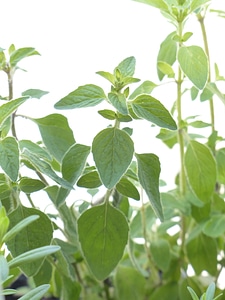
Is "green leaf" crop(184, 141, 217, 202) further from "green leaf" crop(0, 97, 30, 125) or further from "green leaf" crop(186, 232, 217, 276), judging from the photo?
"green leaf" crop(0, 97, 30, 125)

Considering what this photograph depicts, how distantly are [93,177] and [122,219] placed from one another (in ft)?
0.17

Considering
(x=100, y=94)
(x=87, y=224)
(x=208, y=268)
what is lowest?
(x=208, y=268)

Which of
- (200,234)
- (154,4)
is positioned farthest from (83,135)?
(154,4)

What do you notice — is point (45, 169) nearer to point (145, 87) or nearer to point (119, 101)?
point (119, 101)

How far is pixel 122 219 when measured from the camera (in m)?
0.60

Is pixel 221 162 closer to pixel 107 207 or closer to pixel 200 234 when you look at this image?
pixel 200 234

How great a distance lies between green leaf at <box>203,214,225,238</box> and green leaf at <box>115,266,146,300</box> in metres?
0.11

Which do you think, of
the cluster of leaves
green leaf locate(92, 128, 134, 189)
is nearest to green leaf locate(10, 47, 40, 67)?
the cluster of leaves

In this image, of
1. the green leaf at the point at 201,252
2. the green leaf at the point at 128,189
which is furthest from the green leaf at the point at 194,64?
the green leaf at the point at 201,252

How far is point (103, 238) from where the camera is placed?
0.61m

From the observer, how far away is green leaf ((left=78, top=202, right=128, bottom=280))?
1.97ft

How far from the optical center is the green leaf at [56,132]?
2.10ft

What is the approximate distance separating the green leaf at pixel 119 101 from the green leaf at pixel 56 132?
11 cm

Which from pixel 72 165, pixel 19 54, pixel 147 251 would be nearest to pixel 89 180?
pixel 72 165
